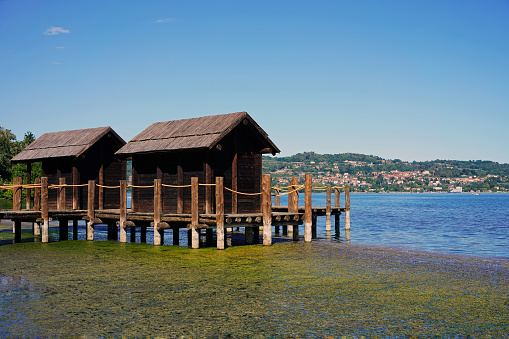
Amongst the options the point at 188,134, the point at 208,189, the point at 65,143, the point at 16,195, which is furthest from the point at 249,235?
the point at 16,195

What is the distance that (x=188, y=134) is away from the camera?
2470 cm

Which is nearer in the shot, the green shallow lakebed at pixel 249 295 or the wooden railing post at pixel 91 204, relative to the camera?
the green shallow lakebed at pixel 249 295

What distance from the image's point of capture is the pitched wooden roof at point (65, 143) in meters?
28.3

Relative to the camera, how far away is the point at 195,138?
2378 cm

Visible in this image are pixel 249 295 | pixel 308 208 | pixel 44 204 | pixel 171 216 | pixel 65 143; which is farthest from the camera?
pixel 65 143

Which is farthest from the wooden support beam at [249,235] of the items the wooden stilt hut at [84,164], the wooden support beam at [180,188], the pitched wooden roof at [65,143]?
the pitched wooden roof at [65,143]

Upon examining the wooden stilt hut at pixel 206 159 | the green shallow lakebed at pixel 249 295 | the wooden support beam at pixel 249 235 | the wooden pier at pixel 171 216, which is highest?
the wooden stilt hut at pixel 206 159

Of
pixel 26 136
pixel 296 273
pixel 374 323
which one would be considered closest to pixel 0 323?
pixel 374 323

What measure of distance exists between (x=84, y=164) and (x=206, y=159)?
30.2ft

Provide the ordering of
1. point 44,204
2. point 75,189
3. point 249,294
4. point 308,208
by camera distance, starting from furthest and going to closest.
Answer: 1. point 75,189
2. point 44,204
3. point 308,208
4. point 249,294

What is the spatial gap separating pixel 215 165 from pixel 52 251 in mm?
7840

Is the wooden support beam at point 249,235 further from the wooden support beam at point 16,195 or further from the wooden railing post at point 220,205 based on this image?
the wooden support beam at point 16,195

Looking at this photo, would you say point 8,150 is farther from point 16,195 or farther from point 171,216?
point 171,216

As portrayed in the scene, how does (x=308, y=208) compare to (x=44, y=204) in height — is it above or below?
below
